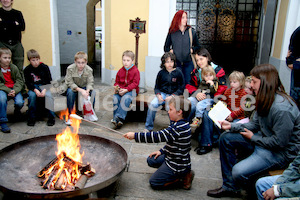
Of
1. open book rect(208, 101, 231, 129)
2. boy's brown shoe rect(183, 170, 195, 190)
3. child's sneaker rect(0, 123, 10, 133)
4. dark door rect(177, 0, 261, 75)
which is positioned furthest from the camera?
dark door rect(177, 0, 261, 75)

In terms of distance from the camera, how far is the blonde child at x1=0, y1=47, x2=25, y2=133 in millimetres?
4574

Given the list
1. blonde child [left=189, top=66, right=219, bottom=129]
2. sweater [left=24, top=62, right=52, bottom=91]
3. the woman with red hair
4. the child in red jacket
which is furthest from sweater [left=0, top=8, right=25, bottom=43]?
blonde child [left=189, top=66, right=219, bottom=129]

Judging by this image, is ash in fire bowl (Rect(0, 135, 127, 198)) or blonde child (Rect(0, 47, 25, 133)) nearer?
ash in fire bowl (Rect(0, 135, 127, 198))

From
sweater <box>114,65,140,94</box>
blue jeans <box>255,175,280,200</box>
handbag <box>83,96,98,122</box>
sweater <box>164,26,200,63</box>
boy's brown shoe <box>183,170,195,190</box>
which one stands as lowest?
boy's brown shoe <box>183,170,195,190</box>

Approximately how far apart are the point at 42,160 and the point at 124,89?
2.29 metres

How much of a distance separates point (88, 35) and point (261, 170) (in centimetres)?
1170

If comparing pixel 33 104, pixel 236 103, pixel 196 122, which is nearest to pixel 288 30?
pixel 236 103

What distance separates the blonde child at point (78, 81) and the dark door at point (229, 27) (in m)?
7.16

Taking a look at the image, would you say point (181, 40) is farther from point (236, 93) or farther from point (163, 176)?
point (163, 176)

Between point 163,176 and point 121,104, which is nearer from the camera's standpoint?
point 163,176

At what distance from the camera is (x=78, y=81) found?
5289 mm

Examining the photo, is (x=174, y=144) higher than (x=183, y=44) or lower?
lower

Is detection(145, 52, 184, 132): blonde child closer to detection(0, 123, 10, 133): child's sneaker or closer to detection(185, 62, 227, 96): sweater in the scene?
detection(185, 62, 227, 96): sweater

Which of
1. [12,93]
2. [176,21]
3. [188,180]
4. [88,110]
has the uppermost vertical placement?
[176,21]
